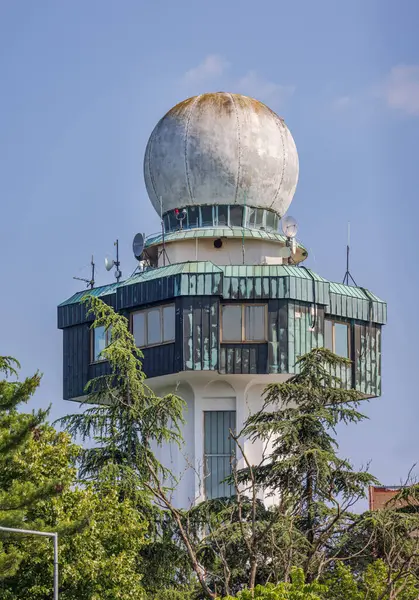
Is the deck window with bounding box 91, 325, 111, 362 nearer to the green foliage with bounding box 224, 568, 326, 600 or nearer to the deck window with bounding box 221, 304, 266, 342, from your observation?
the deck window with bounding box 221, 304, 266, 342

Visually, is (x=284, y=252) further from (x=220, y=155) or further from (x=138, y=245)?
(x=138, y=245)

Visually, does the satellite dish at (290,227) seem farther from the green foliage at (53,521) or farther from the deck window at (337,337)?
the green foliage at (53,521)

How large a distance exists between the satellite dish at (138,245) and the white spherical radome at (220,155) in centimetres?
157

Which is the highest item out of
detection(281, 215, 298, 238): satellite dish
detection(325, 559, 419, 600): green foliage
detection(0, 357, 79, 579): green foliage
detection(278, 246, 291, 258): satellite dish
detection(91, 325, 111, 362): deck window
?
detection(281, 215, 298, 238): satellite dish

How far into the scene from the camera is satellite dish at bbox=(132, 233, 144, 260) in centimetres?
5606

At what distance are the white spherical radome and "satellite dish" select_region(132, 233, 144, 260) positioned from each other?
157 cm

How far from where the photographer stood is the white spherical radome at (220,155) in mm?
55906

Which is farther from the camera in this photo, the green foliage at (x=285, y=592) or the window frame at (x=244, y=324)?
the window frame at (x=244, y=324)

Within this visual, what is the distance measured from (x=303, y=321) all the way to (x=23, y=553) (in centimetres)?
1756

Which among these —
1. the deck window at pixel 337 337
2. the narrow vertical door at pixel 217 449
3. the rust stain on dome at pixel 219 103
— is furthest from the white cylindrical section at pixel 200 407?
the rust stain on dome at pixel 219 103

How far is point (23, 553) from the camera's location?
127 ft

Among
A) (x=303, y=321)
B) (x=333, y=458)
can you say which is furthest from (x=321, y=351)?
(x=303, y=321)

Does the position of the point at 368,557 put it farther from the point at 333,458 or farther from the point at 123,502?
the point at 123,502

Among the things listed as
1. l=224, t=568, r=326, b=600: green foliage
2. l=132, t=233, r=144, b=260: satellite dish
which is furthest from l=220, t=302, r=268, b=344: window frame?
l=224, t=568, r=326, b=600: green foliage
